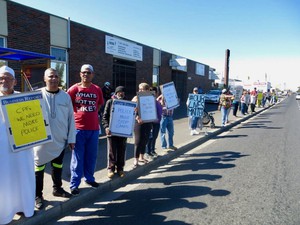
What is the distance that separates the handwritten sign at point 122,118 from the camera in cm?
495

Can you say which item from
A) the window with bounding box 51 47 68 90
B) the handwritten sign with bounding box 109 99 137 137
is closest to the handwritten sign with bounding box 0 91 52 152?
the handwritten sign with bounding box 109 99 137 137

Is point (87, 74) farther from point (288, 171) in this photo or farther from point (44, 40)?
point (44, 40)

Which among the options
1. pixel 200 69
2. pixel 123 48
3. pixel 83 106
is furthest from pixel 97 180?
pixel 200 69

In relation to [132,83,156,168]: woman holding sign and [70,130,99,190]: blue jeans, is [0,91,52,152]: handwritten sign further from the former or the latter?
[132,83,156,168]: woman holding sign

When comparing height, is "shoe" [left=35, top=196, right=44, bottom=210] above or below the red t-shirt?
below

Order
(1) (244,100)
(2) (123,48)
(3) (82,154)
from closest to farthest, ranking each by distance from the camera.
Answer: (3) (82,154)
(2) (123,48)
(1) (244,100)

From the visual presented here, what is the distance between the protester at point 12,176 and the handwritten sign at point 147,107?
9.05ft

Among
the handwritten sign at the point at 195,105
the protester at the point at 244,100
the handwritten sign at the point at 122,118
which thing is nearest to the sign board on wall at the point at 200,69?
the protester at the point at 244,100

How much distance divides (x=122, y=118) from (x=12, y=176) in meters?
2.30

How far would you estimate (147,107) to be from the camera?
589cm

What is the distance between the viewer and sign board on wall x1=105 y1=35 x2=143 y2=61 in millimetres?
16862

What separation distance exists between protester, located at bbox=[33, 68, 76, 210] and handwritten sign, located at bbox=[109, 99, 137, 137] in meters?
1.09

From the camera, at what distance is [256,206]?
4.09 m

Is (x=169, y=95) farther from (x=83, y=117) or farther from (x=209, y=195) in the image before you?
(x=83, y=117)
